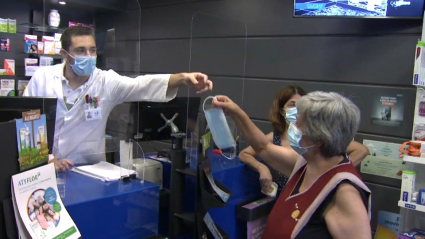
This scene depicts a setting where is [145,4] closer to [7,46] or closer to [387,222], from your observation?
[7,46]

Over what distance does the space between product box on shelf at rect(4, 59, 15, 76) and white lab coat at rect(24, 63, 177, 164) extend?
2.10 metres

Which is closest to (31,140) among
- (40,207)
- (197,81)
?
(40,207)

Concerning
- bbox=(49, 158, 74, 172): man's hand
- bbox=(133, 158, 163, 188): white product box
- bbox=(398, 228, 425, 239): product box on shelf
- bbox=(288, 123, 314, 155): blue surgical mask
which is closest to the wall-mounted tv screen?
bbox=(288, 123, 314, 155): blue surgical mask

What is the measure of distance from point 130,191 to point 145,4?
3.34 metres

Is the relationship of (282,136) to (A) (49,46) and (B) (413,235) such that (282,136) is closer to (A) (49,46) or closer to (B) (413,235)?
(B) (413,235)

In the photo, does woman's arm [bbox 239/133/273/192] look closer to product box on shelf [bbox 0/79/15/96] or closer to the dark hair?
the dark hair

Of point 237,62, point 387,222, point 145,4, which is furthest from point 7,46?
point 387,222

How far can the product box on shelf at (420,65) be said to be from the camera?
7.06ft

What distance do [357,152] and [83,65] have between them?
6.40 feet

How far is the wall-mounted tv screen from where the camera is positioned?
2.40 m

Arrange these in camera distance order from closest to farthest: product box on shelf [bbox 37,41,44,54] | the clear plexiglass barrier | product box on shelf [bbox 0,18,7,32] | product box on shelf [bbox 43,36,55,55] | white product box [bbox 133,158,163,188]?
white product box [bbox 133,158,163,188] → the clear plexiglass barrier → product box on shelf [bbox 43,36,55,55] → product box on shelf [bbox 0,18,7,32] → product box on shelf [bbox 37,41,44,54]

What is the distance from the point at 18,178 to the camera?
1.12m

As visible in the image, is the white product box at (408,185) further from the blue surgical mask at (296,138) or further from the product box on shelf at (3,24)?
the product box on shelf at (3,24)

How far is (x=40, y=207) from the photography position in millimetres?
1171
